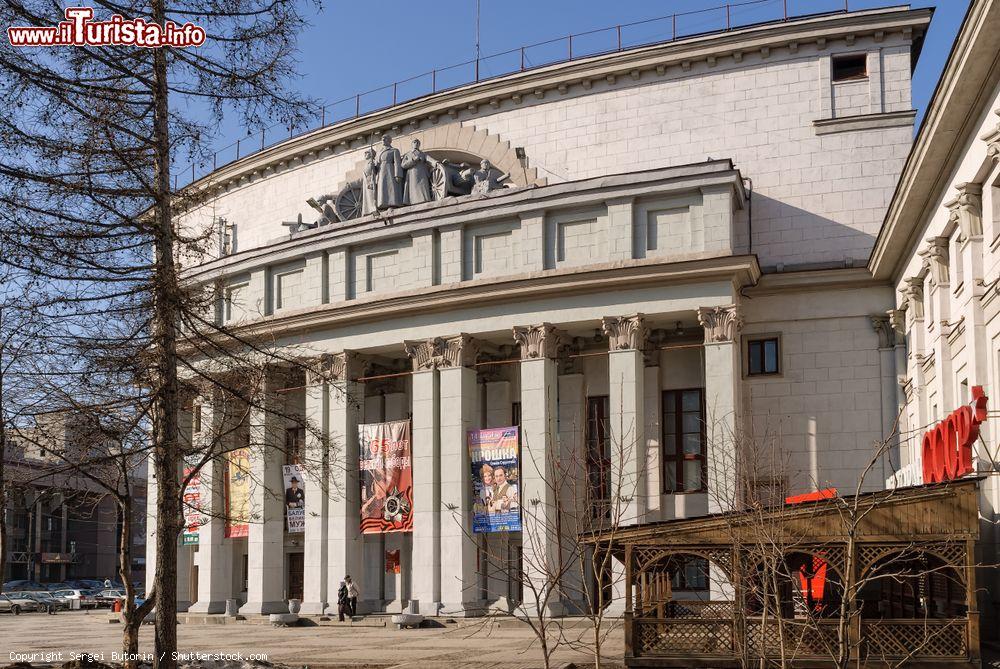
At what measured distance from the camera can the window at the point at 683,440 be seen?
146ft

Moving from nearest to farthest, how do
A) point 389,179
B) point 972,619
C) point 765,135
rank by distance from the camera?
point 972,619
point 765,135
point 389,179

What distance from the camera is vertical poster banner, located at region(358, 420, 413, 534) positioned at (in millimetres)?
46125

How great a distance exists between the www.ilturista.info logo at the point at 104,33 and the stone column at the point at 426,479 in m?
28.2

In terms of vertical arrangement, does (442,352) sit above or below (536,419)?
above

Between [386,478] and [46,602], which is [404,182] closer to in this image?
[386,478]

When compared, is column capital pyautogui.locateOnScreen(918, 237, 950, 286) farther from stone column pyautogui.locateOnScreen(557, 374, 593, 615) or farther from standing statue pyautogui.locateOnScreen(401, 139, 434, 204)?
standing statue pyautogui.locateOnScreen(401, 139, 434, 204)

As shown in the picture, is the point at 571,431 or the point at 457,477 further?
the point at 571,431

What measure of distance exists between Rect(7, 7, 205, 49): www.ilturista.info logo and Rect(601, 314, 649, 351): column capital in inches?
1024

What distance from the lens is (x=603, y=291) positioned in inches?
1725

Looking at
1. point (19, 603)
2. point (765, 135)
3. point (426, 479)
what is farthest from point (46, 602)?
point (765, 135)

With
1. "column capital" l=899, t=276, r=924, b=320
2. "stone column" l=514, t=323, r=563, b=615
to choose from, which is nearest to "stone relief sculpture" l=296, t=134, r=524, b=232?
"stone column" l=514, t=323, r=563, b=615

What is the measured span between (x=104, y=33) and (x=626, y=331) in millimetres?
27217

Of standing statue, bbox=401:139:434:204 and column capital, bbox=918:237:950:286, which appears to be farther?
standing statue, bbox=401:139:434:204

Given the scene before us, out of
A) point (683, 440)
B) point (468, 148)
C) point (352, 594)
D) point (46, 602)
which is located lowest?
point (46, 602)
